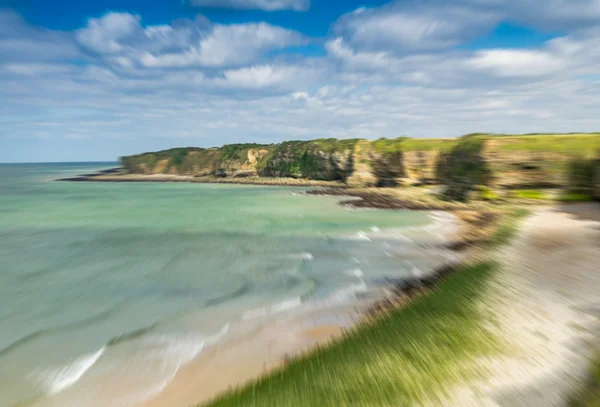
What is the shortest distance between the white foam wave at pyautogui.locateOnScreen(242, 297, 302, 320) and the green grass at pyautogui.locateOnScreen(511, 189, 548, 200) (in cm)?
3596

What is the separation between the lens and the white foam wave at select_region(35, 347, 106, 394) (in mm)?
7867

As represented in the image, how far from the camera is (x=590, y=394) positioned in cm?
572

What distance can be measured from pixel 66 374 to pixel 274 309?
5.88m

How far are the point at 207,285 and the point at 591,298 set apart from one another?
13.3 meters

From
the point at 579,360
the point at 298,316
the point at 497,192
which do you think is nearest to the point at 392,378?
the point at 579,360

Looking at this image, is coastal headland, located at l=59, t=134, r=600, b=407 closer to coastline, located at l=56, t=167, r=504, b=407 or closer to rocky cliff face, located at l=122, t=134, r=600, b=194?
coastline, located at l=56, t=167, r=504, b=407

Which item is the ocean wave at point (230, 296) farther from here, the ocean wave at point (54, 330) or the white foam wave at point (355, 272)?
the white foam wave at point (355, 272)

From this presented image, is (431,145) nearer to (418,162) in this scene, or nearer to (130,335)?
(418,162)

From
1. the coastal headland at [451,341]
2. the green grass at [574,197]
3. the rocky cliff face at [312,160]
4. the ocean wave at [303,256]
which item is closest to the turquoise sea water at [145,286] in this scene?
the ocean wave at [303,256]

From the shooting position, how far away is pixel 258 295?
1334cm

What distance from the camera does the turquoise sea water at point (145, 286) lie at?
8.38 m

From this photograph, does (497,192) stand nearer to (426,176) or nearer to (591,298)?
(426,176)

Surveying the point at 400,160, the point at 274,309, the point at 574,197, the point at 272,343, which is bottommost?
the point at 574,197

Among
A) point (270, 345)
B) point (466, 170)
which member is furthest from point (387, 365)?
point (466, 170)
